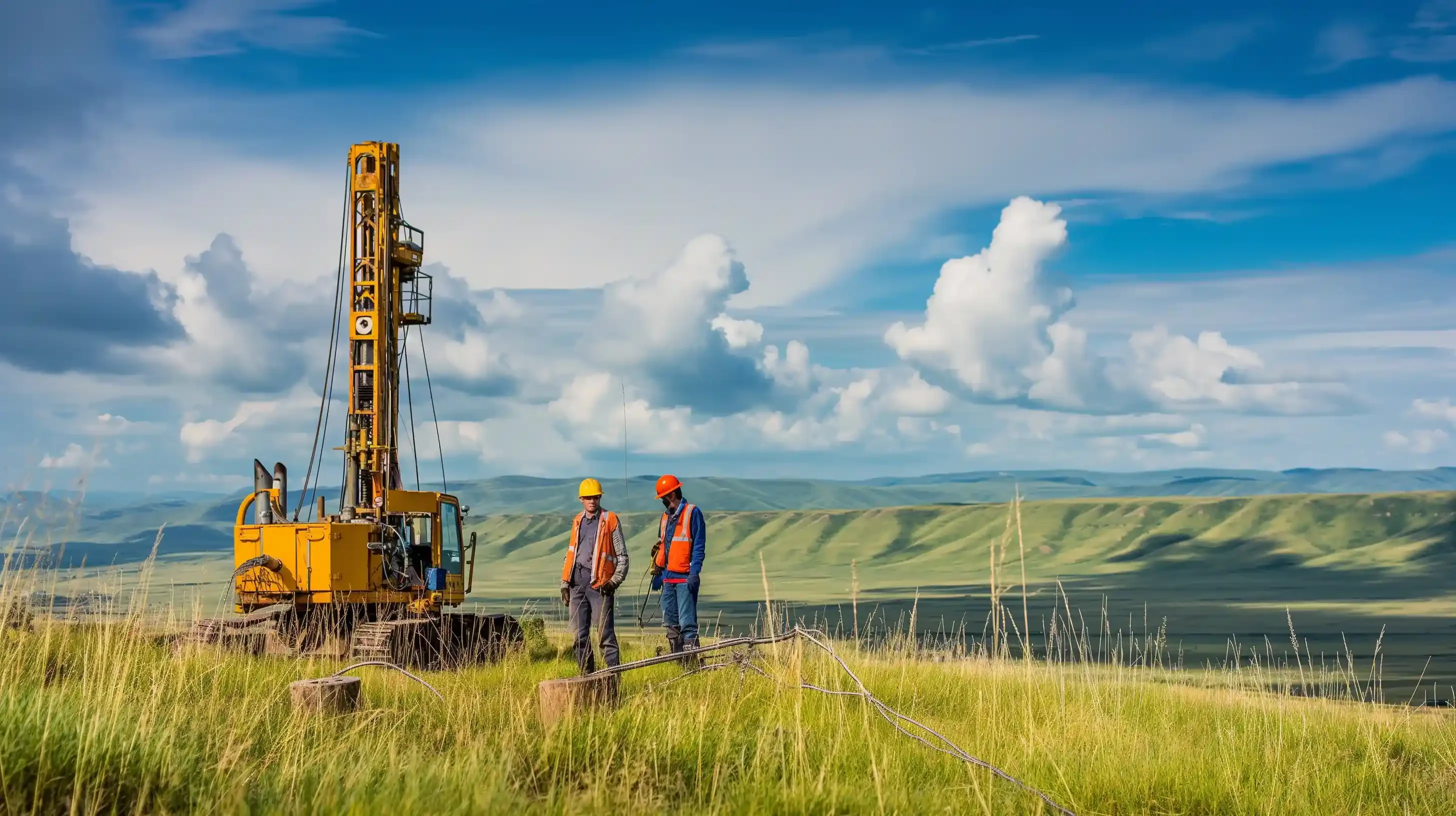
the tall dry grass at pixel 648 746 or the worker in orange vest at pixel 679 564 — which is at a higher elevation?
the worker in orange vest at pixel 679 564

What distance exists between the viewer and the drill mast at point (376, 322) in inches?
680

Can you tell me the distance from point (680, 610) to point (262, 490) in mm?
6850

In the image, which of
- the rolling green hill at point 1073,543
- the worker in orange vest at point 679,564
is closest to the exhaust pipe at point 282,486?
the worker in orange vest at point 679,564

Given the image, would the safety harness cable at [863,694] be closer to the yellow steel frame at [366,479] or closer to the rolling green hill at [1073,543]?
the yellow steel frame at [366,479]

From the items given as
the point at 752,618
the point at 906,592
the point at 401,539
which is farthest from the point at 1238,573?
the point at 401,539

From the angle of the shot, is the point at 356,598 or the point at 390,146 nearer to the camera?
A: the point at 356,598

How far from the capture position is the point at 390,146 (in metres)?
18.0

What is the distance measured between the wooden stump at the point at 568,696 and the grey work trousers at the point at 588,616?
3.44 m

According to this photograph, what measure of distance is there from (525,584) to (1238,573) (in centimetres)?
6567

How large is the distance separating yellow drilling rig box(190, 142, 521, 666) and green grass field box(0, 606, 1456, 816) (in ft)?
12.2

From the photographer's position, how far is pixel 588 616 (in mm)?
11234

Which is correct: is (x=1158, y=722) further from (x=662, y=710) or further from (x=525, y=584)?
(x=525, y=584)

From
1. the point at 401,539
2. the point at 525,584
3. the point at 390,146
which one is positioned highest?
the point at 390,146

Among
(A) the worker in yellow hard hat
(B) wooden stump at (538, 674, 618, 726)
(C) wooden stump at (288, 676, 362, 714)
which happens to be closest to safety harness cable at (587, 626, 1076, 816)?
(B) wooden stump at (538, 674, 618, 726)
